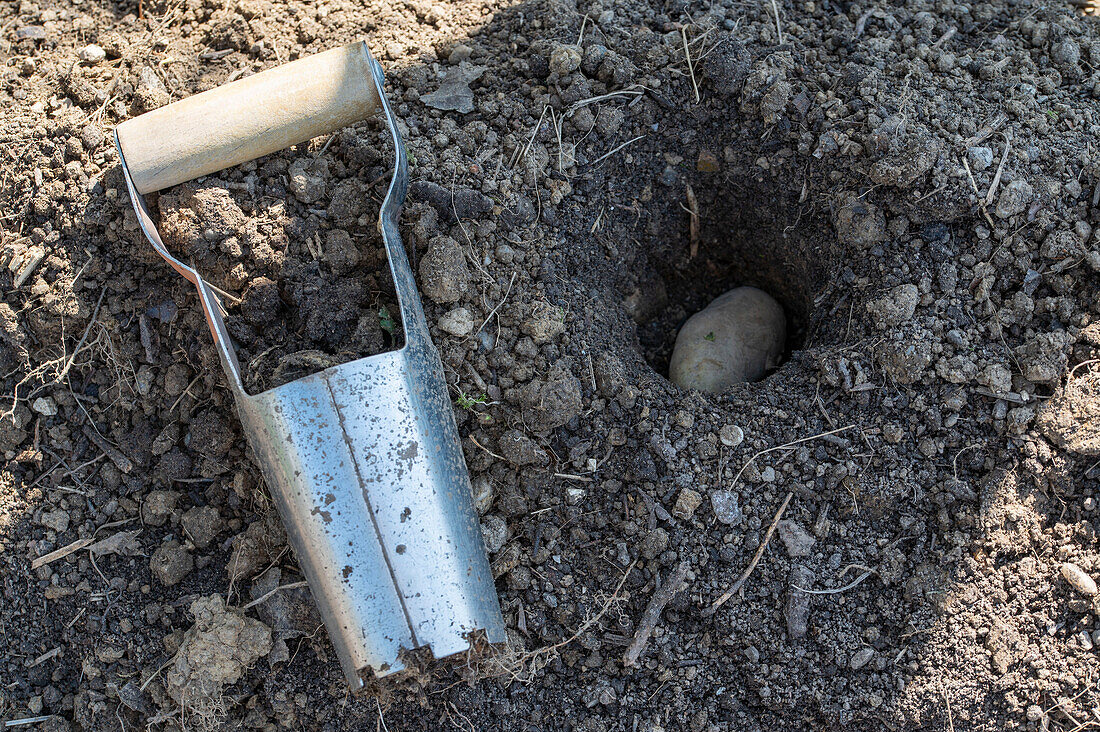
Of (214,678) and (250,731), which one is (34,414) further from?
(250,731)

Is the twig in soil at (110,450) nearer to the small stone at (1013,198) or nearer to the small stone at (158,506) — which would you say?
the small stone at (158,506)

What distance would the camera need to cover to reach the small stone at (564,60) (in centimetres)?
216

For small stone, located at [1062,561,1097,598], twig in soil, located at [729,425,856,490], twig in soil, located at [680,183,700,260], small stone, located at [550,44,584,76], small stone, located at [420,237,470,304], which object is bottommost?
small stone, located at [1062,561,1097,598]

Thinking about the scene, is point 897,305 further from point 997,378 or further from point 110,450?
point 110,450

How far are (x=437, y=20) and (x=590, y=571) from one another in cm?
164

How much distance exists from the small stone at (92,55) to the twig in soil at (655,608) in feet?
7.24

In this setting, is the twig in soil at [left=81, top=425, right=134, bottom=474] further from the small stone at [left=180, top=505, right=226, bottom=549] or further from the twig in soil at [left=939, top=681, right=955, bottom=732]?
the twig in soil at [left=939, top=681, right=955, bottom=732]

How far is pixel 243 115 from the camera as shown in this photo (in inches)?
76.5

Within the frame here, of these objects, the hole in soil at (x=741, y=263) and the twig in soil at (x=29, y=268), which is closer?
the twig in soil at (x=29, y=268)

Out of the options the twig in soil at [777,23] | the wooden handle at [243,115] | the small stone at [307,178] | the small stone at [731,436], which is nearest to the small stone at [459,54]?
the wooden handle at [243,115]

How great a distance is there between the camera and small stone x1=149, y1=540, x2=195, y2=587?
199 cm

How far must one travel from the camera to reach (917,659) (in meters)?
1.92

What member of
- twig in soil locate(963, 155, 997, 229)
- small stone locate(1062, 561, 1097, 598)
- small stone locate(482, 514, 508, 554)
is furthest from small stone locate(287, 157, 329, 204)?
small stone locate(1062, 561, 1097, 598)

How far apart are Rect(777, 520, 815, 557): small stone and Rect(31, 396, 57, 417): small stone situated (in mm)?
1948
